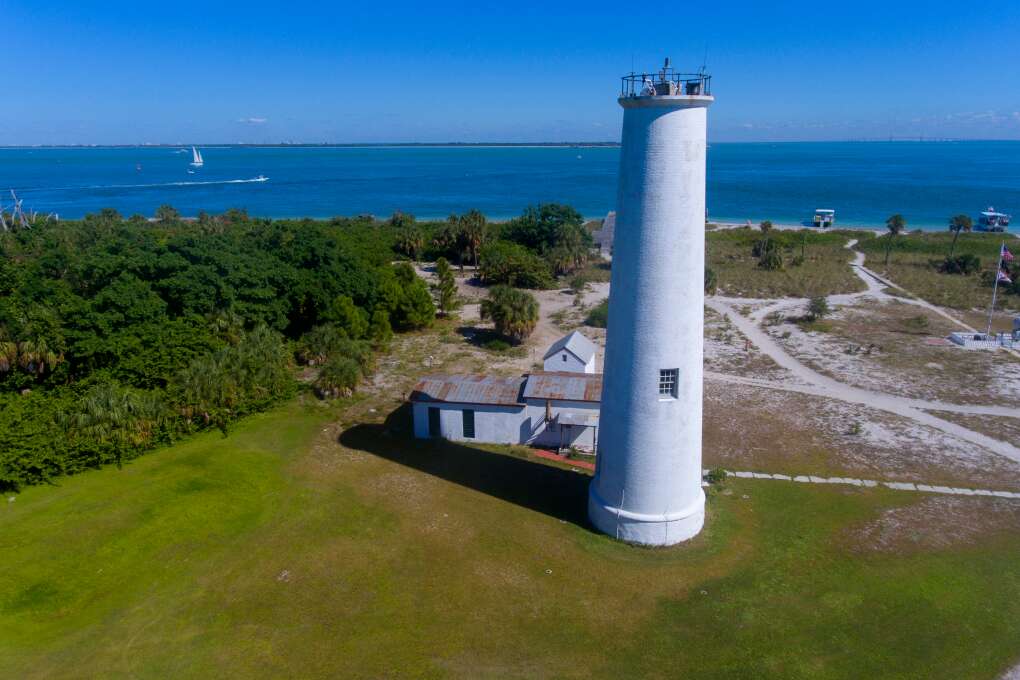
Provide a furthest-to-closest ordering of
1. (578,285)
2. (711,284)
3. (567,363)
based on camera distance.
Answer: (578,285) → (711,284) → (567,363)

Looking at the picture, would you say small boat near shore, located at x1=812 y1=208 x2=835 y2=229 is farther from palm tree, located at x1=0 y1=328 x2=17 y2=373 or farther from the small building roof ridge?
palm tree, located at x1=0 y1=328 x2=17 y2=373

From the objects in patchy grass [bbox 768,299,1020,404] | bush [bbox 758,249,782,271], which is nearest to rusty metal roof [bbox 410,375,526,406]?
patchy grass [bbox 768,299,1020,404]

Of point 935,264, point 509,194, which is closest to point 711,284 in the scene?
point 935,264

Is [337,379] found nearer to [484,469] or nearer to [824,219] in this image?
[484,469]

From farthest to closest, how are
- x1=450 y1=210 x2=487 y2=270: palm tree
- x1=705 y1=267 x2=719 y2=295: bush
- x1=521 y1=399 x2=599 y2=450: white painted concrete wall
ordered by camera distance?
1. x1=450 y1=210 x2=487 y2=270: palm tree
2. x1=705 y1=267 x2=719 y2=295: bush
3. x1=521 y1=399 x2=599 y2=450: white painted concrete wall

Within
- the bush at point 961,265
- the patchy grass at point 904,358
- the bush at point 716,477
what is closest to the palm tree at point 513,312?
the patchy grass at point 904,358

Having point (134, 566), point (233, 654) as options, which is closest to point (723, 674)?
point (233, 654)

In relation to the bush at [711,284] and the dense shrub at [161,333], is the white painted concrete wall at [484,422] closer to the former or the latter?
the dense shrub at [161,333]
